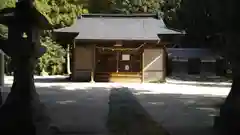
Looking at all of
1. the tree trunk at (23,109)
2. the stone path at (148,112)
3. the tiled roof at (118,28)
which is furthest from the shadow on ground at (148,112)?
the tiled roof at (118,28)

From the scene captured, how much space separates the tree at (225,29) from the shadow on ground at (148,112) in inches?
26.9

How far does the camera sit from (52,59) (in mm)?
33438

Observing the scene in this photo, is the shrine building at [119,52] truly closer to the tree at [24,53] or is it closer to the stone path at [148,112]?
the stone path at [148,112]

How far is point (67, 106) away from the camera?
13.3 m

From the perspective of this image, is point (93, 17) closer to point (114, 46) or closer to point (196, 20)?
point (114, 46)

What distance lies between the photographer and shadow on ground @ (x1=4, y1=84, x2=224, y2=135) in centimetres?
920

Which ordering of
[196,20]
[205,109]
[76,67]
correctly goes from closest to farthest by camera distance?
[196,20], [205,109], [76,67]

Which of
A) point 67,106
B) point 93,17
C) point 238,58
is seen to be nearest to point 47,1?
point 93,17

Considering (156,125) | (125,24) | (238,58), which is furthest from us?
(125,24)

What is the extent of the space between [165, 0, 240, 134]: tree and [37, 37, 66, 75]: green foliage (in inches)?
990

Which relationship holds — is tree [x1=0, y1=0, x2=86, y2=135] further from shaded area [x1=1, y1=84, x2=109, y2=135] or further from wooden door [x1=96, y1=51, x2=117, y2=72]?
wooden door [x1=96, y1=51, x2=117, y2=72]

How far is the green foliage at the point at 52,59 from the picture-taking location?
33.1 metres

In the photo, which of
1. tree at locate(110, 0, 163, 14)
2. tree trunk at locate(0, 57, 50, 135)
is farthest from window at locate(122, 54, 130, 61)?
tree trunk at locate(0, 57, 50, 135)

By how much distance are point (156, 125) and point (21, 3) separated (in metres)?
4.05
